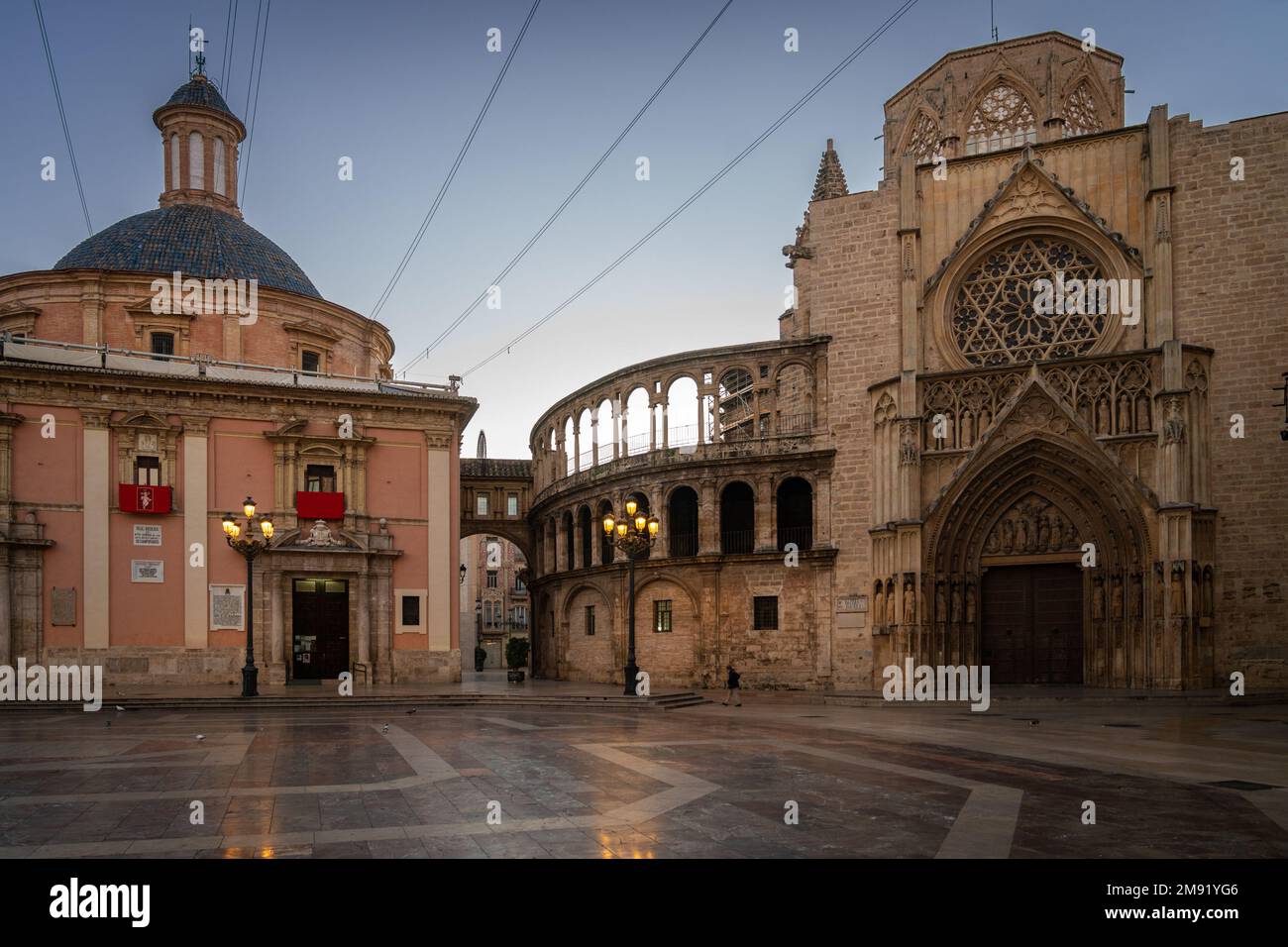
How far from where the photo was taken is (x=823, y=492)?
117ft

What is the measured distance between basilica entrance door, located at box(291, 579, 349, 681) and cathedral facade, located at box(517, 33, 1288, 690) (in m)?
11.1

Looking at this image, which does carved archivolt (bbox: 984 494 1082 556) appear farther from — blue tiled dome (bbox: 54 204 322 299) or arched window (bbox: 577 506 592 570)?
blue tiled dome (bbox: 54 204 322 299)

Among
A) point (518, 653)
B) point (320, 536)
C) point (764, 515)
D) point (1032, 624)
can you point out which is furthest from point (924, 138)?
point (518, 653)

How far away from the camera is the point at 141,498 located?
30922mm

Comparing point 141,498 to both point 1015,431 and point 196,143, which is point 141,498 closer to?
point 196,143

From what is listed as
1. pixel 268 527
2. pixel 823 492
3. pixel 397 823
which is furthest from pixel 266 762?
pixel 823 492

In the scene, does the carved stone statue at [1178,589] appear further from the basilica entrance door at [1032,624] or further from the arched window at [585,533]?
the arched window at [585,533]

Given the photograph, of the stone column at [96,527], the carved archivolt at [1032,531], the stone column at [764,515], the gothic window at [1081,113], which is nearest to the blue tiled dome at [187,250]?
the stone column at [96,527]

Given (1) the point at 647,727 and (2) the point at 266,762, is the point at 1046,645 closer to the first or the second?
(1) the point at 647,727

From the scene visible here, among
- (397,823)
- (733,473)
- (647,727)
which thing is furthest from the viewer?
(733,473)

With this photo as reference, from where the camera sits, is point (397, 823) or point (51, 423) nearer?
point (397, 823)

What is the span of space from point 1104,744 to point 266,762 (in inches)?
536

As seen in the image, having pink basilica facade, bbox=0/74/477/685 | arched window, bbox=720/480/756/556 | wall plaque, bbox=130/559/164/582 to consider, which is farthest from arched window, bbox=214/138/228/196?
arched window, bbox=720/480/756/556
